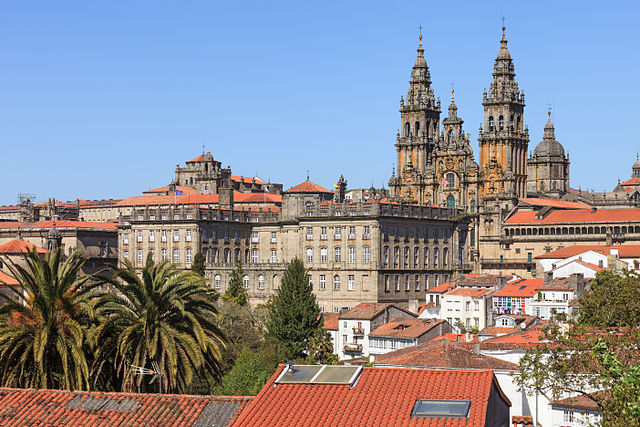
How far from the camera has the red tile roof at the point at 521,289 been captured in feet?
310

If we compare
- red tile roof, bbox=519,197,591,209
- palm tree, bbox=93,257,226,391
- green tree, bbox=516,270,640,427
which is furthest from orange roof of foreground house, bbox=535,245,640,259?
palm tree, bbox=93,257,226,391

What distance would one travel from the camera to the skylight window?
82.4 feet

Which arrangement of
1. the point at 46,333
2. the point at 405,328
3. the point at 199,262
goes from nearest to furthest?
the point at 46,333, the point at 405,328, the point at 199,262

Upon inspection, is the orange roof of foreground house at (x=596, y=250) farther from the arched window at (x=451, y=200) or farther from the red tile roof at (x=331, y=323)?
A: the red tile roof at (x=331, y=323)

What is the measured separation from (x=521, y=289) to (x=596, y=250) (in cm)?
2508

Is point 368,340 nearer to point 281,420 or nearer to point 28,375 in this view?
point 28,375

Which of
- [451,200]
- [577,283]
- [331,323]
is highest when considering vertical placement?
[451,200]

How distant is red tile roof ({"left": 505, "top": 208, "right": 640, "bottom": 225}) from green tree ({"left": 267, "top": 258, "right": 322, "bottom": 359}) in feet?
186

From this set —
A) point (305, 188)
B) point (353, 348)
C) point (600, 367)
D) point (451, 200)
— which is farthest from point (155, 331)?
point (451, 200)

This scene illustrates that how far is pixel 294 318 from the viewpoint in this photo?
84.4 meters

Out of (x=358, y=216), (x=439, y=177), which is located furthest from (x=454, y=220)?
(x=439, y=177)

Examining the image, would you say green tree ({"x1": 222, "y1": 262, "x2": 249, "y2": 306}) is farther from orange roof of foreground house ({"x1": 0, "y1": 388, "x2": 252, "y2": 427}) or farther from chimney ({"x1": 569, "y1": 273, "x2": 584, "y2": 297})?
orange roof of foreground house ({"x1": 0, "y1": 388, "x2": 252, "y2": 427})

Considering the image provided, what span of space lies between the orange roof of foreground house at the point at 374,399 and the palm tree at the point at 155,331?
10.2 metres

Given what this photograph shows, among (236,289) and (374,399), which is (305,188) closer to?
(236,289)
